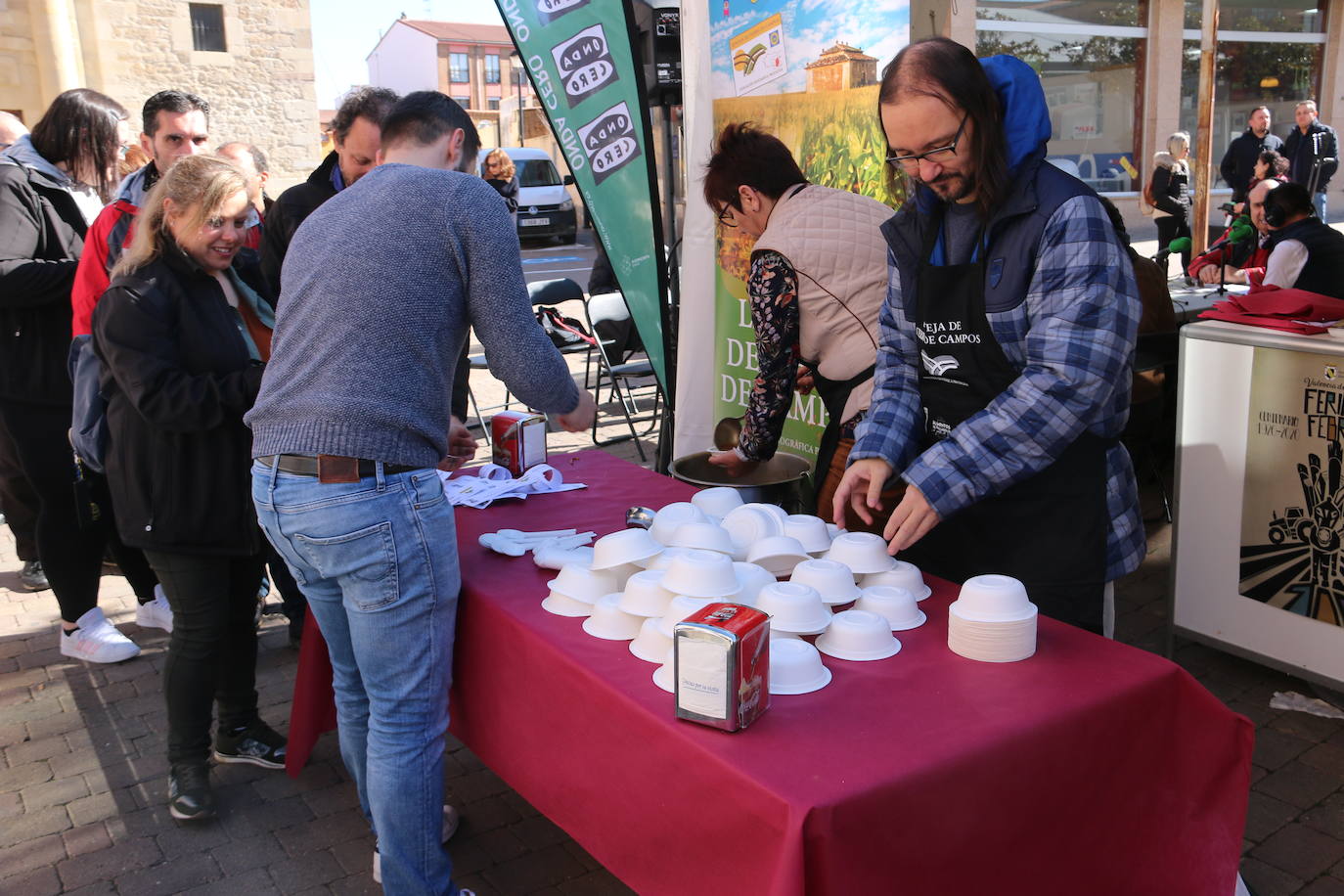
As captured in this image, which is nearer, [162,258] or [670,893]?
[670,893]

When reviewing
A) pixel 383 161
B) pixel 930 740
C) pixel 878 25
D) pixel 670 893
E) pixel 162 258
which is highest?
pixel 878 25

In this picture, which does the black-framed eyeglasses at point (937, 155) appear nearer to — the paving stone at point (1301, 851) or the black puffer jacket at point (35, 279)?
the paving stone at point (1301, 851)

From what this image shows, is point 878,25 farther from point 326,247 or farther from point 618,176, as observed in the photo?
point 326,247

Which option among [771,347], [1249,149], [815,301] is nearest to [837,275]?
[815,301]

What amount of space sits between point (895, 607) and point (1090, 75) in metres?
17.6

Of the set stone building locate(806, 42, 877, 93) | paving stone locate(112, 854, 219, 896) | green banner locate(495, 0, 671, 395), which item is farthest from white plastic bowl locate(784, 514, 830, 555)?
green banner locate(495, 0, 671, 395)

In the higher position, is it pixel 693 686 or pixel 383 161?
pixel 383 161

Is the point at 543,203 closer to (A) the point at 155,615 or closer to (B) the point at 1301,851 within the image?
(A) the point at 155,615

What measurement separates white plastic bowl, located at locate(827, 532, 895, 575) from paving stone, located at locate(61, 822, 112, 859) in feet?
6.79

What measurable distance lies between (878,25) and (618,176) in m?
1.32

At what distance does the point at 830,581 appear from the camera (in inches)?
72.6

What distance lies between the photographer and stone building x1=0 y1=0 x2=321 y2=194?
764 inches

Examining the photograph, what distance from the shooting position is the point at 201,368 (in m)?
2.67

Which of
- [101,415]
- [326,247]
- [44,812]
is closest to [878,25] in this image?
[326,247]
